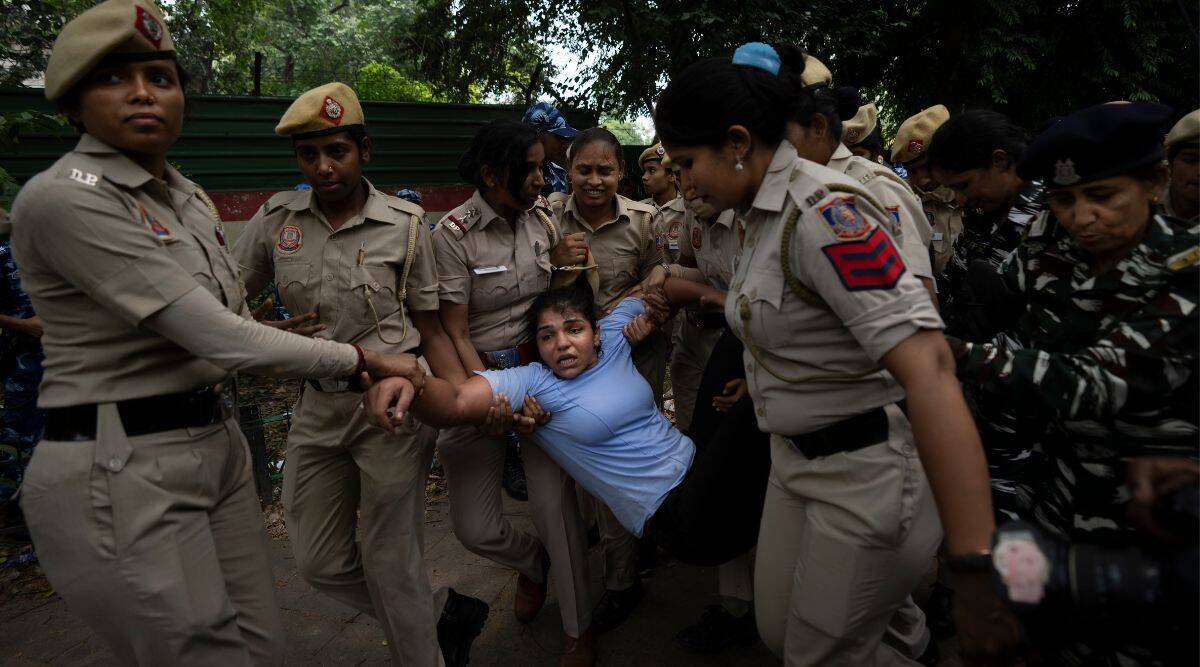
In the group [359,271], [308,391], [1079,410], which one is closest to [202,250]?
[359,271]

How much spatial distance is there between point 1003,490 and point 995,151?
4.47 feet

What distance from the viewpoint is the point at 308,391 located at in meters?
2.75

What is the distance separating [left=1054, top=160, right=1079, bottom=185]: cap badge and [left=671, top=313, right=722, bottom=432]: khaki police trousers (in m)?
2.07

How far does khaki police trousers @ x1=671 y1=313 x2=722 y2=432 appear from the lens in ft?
12.5

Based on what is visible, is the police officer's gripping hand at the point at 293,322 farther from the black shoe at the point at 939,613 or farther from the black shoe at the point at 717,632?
the black shoe at the point at 939,613

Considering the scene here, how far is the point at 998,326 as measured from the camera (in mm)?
2547

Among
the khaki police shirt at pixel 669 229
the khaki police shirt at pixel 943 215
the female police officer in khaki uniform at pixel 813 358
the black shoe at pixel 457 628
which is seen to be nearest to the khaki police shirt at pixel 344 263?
the black shoe at pixel 457 628

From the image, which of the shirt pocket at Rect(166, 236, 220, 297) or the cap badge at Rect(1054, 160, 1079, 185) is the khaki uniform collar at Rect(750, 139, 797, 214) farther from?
the shirt pocket at Rect(166, 236, 220, 297)

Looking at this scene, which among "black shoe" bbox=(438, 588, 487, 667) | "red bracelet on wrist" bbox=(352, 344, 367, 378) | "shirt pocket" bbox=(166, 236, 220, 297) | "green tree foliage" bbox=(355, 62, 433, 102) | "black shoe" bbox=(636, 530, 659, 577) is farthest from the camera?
"green tree foliage" bbox=(355, 62, 433, 102)

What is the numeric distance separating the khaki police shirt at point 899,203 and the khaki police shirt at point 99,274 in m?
1.84

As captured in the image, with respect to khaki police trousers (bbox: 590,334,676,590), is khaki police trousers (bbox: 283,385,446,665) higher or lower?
higher

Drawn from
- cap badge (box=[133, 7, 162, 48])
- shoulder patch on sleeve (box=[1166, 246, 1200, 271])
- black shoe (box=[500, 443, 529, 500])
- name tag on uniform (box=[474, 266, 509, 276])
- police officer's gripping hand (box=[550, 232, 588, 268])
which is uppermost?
cap badge (box=[133, 7, 162, 48])

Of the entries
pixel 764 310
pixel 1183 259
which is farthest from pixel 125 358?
pixel 1183 259

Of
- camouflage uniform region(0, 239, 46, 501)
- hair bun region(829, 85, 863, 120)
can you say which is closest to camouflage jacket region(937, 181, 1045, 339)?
hair bun region(829, 85, 863, 120)
